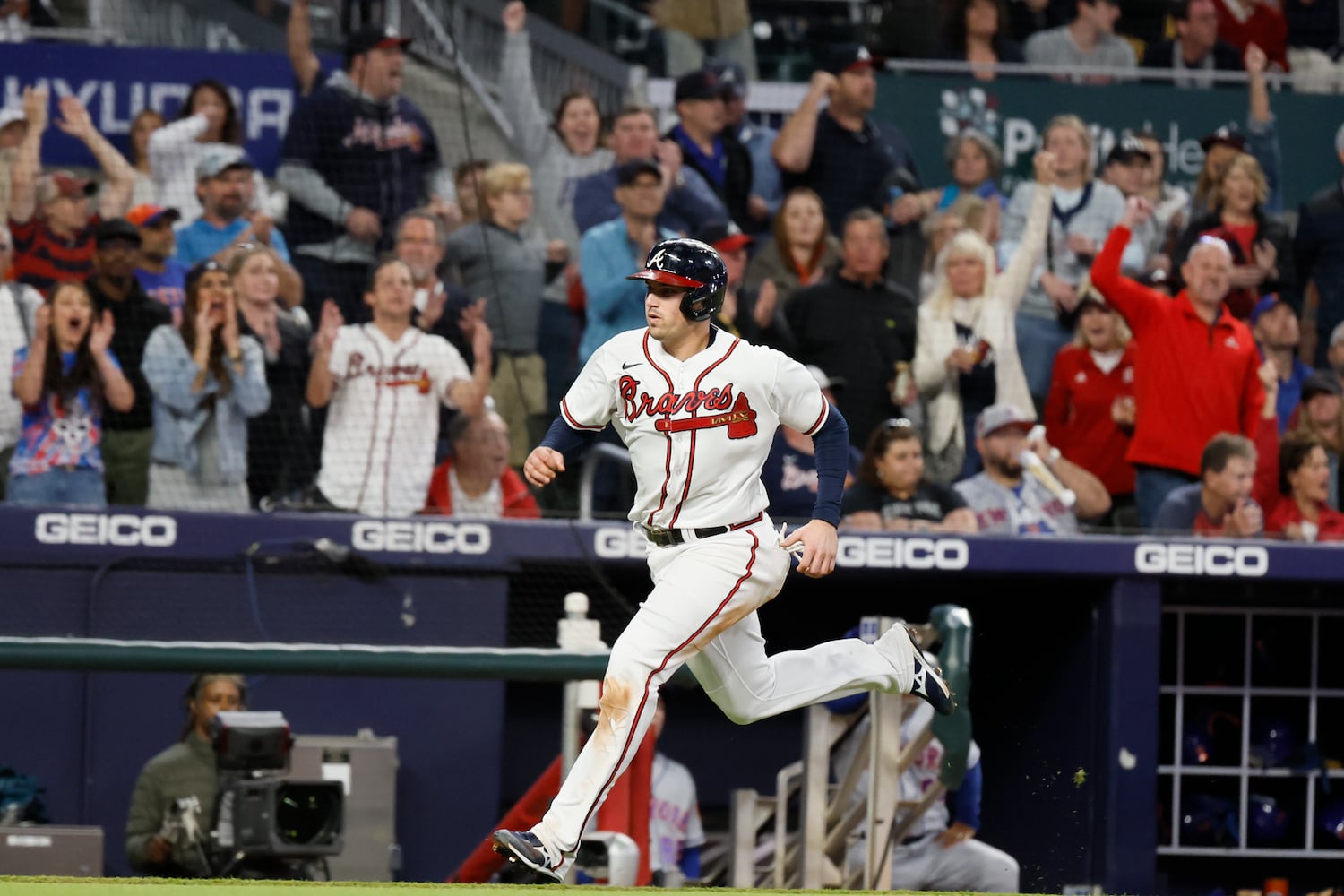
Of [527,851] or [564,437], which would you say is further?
[564,437]

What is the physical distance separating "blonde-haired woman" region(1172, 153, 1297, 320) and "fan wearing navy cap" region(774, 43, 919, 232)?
52.2 inches

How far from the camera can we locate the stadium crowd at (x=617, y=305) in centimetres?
769

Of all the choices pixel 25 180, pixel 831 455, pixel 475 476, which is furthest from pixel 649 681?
pixel 25 180

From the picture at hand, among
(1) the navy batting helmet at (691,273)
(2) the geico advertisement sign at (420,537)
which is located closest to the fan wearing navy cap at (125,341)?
(2) the geico advertisement sign at (420,537)

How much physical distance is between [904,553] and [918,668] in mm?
2518

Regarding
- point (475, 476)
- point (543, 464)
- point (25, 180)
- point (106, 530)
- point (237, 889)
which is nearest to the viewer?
point (237, 889)

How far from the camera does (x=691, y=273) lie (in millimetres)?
4734

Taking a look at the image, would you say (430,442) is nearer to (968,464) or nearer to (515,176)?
(515,176)

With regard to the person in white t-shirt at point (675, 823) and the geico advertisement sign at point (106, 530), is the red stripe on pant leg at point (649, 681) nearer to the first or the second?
the person in white t-shirt at point (675, 823)

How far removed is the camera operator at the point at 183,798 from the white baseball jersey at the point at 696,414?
8.48 feet

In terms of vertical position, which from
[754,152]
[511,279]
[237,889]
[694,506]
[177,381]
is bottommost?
[237,889]

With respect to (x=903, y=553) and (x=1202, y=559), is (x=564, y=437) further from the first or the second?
(x=1202, y=559)

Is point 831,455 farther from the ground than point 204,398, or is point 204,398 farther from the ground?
point 204,398

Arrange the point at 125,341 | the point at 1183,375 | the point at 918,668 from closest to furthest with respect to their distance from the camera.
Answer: the point at 918,668 → the point at 125,341 → the point at 1183,375
